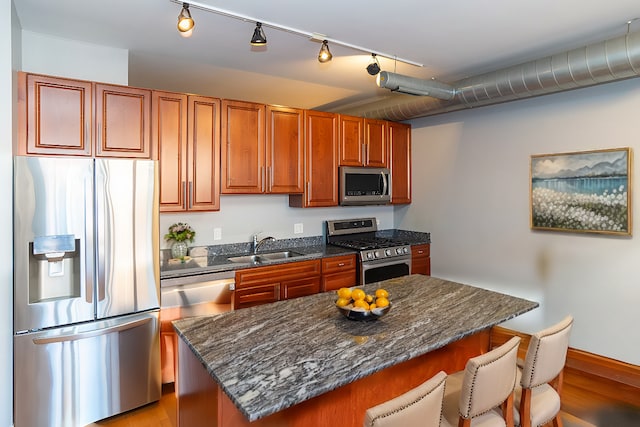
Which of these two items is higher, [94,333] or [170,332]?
[94,333]

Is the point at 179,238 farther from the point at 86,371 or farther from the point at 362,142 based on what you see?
the point at 362,142

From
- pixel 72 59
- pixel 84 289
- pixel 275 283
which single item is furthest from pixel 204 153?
pixel 84 289

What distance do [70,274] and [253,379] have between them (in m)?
1.89

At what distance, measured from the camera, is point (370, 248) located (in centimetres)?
409

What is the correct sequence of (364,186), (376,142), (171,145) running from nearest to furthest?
(171,145) < (364,186) < (376,142)

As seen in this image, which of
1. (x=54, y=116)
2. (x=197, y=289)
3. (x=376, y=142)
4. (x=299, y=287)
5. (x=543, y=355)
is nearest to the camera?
(x=543, y=355)

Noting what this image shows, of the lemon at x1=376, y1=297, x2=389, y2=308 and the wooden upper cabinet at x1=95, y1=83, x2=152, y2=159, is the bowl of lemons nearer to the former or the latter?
the lemon at x1=376, y1=297, x2=389, y2=308

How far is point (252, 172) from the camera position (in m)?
3.64

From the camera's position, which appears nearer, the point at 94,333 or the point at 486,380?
the point at 486,380

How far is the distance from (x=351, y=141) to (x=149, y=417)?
3214 mm

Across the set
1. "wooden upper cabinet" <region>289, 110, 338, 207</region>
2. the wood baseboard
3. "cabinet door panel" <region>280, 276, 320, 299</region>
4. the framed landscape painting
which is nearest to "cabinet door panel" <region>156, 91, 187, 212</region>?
"cabinet door panel" <region>280, 276, 320, 299</region>

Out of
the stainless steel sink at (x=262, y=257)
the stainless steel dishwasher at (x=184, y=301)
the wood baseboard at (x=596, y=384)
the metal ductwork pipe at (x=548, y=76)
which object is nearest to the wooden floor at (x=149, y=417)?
the stainless steel dishwasher at (x=184, y=301)

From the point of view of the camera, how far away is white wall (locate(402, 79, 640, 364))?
3207 mm

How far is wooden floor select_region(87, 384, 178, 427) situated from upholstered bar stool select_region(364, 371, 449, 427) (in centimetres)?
199
